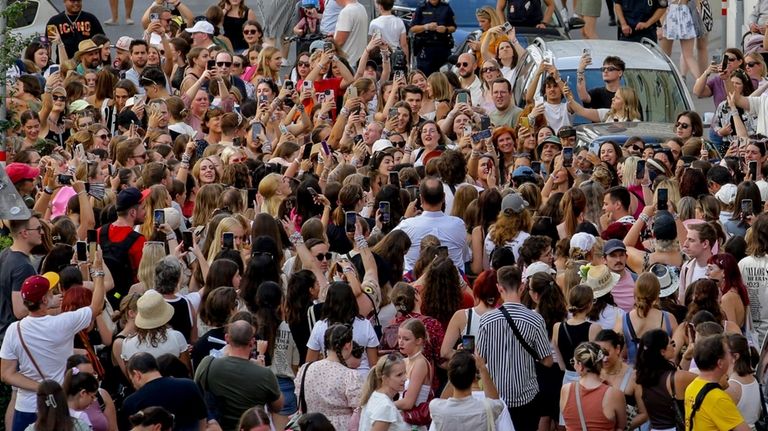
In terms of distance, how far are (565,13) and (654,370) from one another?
16.9 meters

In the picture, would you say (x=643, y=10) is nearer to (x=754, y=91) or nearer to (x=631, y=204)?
(x=754, y=91)

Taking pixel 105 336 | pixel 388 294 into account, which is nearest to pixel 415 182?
pixel 388 294

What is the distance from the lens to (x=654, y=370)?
1011 cm

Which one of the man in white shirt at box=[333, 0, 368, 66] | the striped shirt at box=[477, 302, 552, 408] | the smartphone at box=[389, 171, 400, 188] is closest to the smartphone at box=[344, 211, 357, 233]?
the striped shirt at box=[477, 302, 552, 408]

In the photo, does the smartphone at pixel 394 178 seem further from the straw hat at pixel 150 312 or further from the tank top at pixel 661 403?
the tank top at pixel 661 403

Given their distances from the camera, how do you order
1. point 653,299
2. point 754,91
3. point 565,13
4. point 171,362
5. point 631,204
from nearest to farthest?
point 171,362, point 653,299, point 631,204, point 754,91, point 565,13

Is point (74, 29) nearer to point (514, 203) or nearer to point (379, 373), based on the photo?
point (514, 203)

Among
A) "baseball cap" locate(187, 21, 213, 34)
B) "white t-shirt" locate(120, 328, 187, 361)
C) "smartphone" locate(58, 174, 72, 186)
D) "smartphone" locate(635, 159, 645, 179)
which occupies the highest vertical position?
"smartphone" locate(58, 174, 72, 186)

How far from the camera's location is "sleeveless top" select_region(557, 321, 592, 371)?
10.7 meters

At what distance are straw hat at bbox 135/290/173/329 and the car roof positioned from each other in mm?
9556

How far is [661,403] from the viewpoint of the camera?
1009cm

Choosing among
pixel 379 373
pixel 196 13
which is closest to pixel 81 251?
pixel 379 373

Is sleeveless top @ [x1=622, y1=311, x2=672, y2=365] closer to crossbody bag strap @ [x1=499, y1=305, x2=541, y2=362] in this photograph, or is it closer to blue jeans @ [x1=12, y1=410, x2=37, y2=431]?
crossbody bag strap @ [x1=499, y1=305, x2=541, y2=362]

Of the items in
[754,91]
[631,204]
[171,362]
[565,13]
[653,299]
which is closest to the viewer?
[171,362]
